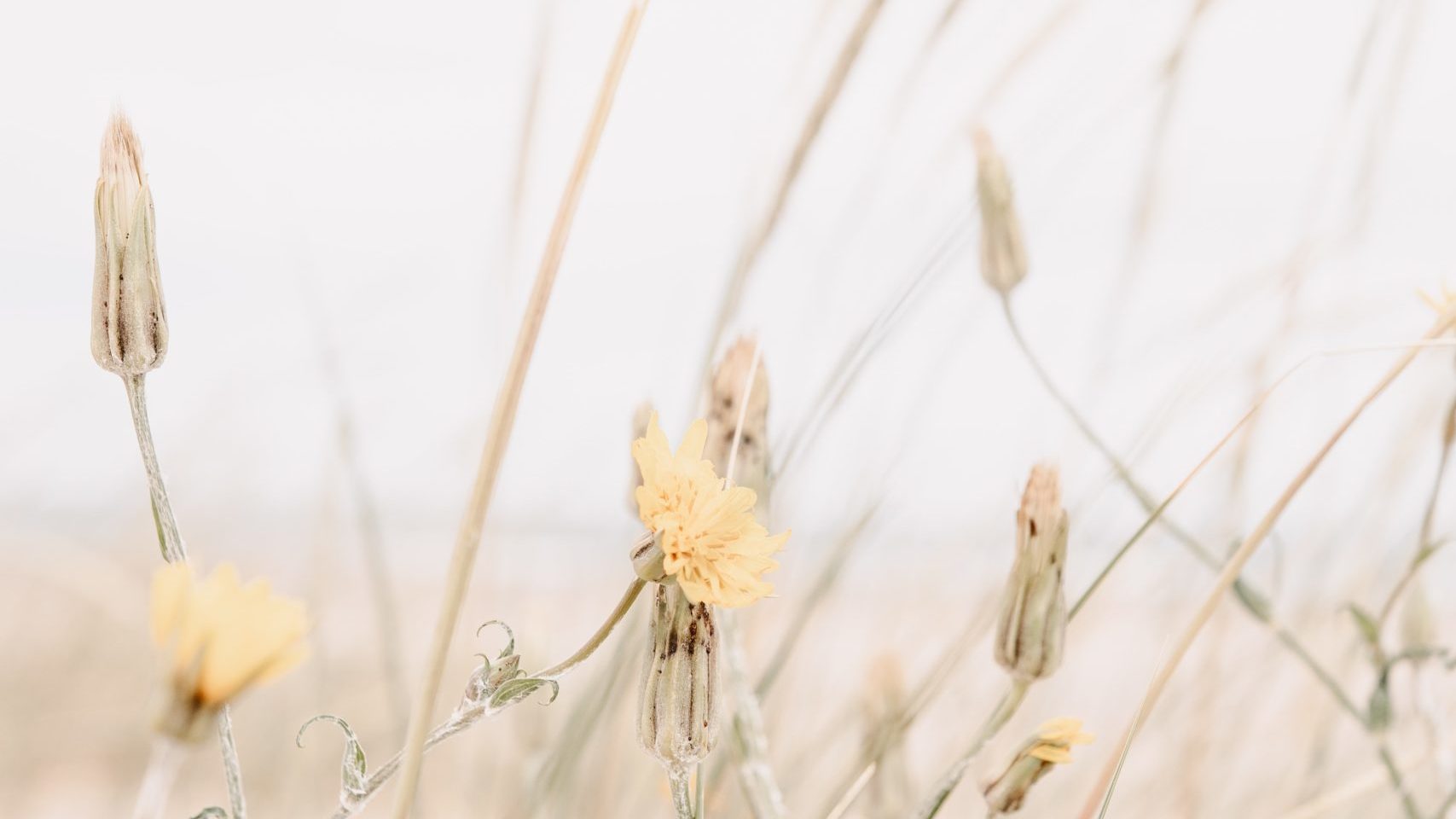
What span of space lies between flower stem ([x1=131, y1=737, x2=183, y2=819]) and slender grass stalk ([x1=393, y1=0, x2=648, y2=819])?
0.04m

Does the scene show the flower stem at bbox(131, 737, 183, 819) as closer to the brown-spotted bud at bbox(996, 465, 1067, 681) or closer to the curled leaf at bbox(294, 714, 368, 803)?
the curled leaf at bbox(294, 714, 368, 803)

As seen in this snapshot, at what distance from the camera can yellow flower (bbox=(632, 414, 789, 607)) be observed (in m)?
0.26

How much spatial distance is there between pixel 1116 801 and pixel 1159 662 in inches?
24.9

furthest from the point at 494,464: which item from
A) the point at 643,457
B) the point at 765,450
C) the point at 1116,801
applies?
the point at 1116,801

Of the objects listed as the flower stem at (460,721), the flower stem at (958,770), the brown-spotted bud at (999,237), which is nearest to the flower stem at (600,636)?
the flower stem at (460,721)

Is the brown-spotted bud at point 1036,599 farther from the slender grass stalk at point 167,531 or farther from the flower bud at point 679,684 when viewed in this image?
the slender grass stalk at point 167,531

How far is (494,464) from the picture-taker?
0.73ft

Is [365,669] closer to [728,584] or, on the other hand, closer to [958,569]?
[958,569]

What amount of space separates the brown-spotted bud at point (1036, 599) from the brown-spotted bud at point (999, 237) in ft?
0.46

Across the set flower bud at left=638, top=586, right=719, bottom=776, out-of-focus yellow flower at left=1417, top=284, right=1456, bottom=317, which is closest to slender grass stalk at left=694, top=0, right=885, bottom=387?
flower bud at left=638, top=586, right=719, bottom=776

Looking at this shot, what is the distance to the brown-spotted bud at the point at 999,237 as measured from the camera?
1.50ft

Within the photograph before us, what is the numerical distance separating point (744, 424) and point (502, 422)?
17 cm

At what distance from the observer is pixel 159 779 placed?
0.18 metres

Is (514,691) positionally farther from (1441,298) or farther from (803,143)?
(1441,298)
